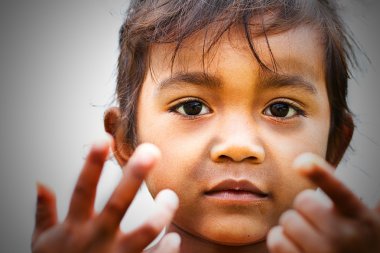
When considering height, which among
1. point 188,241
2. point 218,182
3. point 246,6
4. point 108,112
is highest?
point 246,6

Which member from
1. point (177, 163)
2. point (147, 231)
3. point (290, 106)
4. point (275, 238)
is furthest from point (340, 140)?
point (147, 231)

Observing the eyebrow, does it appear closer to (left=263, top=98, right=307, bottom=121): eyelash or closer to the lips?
(left=263, top=98, right=307, bottom=121): eyelash

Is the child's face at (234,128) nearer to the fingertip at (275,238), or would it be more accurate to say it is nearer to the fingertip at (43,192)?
the fingertip at (275,238)

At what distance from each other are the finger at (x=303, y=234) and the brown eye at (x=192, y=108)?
370 millimetres

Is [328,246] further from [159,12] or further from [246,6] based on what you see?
[159,12]

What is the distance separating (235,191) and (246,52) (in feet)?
0.97

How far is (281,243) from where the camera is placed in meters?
0.65

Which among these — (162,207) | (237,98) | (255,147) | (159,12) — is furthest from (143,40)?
(162,207)

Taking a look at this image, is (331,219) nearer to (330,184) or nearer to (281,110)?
(330,184)

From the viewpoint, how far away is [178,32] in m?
1.00

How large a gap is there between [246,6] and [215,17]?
0.25ft

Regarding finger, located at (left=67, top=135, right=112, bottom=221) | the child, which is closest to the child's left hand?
the child

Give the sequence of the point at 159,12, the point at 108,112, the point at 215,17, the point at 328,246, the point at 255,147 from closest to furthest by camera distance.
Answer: the point at 328,246 < the point at 255,147 < the point at 215,17 < the point at 159,12 < the point at 108,112

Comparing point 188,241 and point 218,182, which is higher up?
point 218,182
